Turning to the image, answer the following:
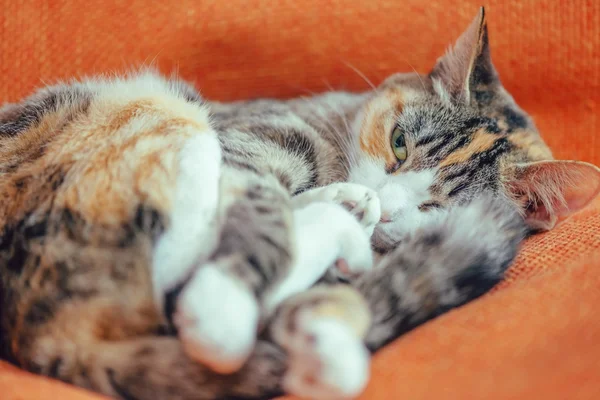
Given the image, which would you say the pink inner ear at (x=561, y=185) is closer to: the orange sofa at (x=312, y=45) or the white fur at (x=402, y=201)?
the orange sofa at (x=312, y=45)

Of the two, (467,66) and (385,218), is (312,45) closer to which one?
(467,66)

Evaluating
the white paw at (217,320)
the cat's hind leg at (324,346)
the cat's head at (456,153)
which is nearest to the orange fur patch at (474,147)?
the cat's head at (456,153)

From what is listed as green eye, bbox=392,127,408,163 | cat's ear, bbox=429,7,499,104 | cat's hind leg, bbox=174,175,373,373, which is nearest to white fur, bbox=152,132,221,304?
cat's hind leg, bbox=174,175,373,373

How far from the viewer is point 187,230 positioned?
0.85 metres

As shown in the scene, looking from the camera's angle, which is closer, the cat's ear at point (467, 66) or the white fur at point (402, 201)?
the white fur at point (402, 201)

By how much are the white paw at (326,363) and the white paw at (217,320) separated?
0.07m

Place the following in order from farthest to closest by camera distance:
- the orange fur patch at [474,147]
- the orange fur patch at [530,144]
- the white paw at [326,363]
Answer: the orange fur patch at [530,144], the orange fur patch at [474,147], the white paw at [326,363]

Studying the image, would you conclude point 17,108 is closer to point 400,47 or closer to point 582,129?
point 400,47

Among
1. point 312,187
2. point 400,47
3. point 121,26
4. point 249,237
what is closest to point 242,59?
point 121,26

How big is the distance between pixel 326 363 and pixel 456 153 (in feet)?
2.15

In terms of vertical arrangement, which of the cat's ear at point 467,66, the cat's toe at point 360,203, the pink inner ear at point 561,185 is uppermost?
the cat's ear at point 467,66

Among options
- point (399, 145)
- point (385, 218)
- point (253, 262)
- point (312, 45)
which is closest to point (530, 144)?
point (399, 145)

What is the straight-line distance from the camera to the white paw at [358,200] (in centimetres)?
104

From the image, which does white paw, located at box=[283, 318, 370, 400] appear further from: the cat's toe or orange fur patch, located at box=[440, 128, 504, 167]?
orange fur patch, located at box=[440, 128, 504, 167]
